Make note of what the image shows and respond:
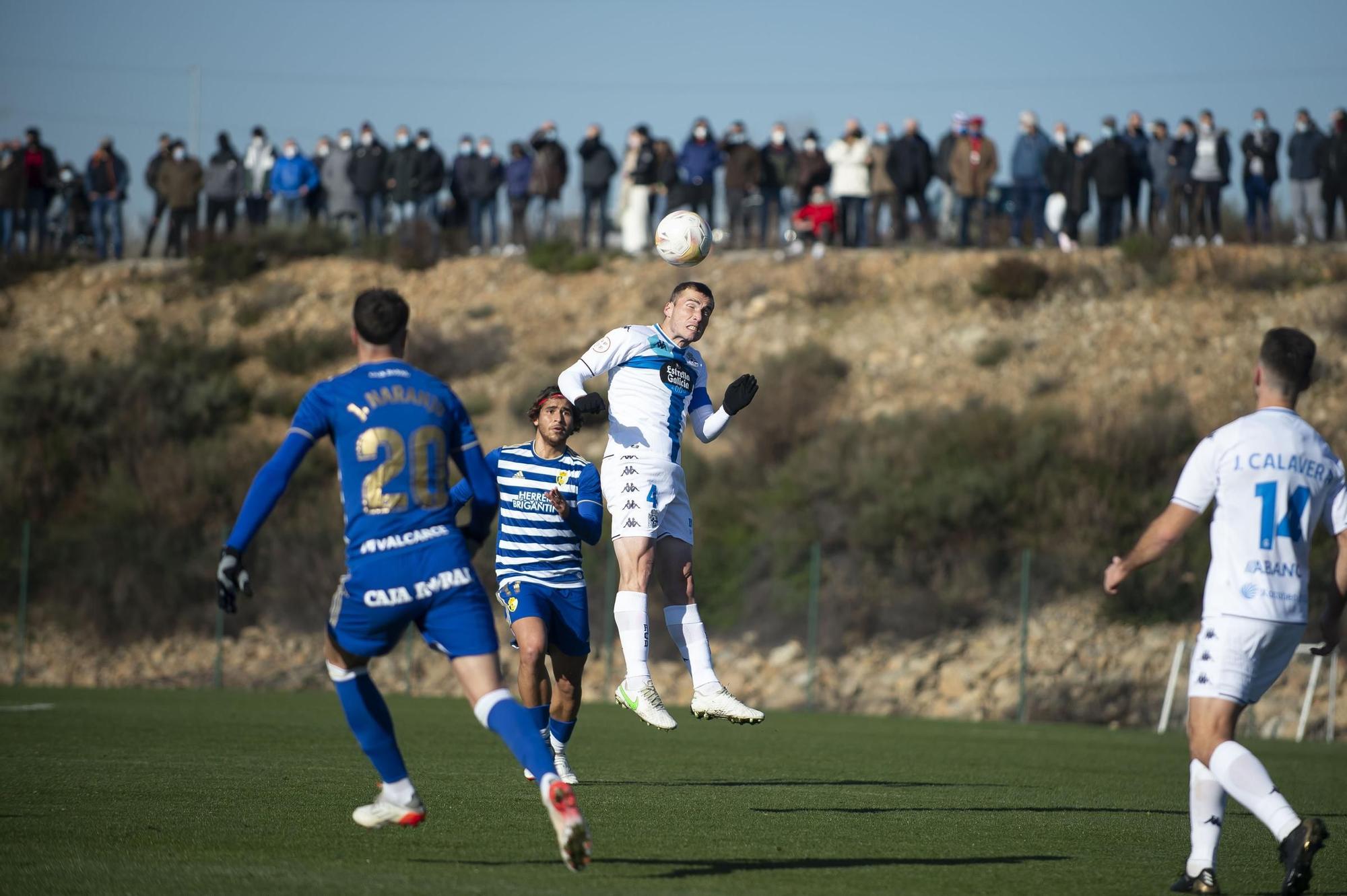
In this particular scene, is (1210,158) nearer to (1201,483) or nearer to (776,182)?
(776,182)

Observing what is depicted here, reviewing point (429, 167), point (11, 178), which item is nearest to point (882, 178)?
point (429, 167)

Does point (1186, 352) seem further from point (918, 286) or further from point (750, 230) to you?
point (750, 230)

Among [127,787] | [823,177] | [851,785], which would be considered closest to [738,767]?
[851,785]

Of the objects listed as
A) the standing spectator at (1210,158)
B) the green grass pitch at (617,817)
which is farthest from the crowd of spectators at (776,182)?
the green grass pitch at (617,817)

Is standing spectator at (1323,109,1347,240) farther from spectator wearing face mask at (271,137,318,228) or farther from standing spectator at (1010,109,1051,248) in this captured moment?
spectator wearing face mask at (271,137,318,228)

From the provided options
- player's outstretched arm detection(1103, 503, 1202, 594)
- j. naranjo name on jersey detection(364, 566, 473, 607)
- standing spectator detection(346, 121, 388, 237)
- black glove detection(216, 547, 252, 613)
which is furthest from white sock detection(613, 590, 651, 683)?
standing spectator detection(346, 121, 388, 237)

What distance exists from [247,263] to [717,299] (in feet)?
39.6

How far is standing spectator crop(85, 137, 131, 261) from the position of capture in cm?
3262

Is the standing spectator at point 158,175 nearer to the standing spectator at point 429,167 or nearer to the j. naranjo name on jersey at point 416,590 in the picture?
the standing spectator at point 429,167

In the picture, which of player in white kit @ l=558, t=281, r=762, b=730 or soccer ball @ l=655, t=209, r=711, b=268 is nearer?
player in white kit @ l=558, t=281, r=762, b=730

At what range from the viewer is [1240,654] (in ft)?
19.8

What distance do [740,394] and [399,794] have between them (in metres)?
3.43

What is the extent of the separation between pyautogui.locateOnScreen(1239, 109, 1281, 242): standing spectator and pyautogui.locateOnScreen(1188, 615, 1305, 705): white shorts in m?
24.6

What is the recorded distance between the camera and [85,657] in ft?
83.8
